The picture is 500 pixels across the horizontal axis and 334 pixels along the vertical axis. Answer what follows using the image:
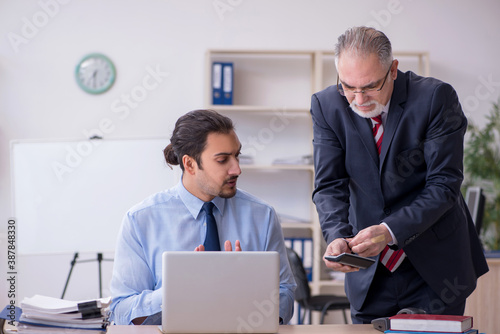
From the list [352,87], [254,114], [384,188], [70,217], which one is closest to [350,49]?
[352,87]

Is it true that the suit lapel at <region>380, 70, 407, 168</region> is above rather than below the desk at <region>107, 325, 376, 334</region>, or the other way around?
above

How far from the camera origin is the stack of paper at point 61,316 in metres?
1.56

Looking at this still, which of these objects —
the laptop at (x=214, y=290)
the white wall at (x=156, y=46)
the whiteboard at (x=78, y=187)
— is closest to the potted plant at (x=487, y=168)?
the white wall at (x=156, y=46)

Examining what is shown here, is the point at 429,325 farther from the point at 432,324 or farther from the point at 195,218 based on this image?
the point at 195,218

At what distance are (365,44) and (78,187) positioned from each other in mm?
2591

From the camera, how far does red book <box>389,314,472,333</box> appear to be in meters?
1.55

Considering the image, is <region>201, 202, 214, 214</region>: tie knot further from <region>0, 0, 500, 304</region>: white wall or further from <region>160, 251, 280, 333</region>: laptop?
<region>0, 0, 500, 304</region>: white wall

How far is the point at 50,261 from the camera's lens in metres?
4.61

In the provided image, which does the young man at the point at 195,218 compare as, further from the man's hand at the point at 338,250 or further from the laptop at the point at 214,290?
the laptop at the point at 214,290

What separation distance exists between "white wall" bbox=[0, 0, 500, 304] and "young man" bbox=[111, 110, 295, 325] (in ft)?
8.32

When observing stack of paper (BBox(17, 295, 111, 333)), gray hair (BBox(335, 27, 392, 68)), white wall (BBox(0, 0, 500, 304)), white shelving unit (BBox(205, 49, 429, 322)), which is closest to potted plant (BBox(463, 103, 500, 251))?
white wall (BBox(0, 0, 500, 304))

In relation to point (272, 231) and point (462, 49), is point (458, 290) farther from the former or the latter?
point (462, 49)

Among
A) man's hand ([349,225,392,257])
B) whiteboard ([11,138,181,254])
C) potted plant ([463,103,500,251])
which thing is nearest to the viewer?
man's hand ([349,225,392,257])

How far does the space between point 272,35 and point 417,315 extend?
3394 mm
